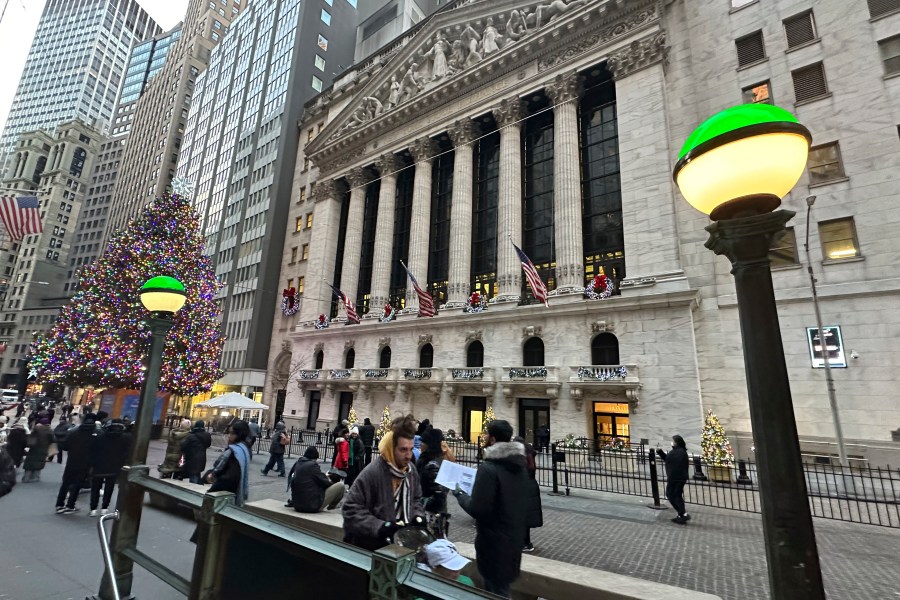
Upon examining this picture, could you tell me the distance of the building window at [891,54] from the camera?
725 inches

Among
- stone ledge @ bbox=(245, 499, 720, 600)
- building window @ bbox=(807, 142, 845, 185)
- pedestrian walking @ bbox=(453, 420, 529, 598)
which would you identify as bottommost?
stone ledge @ bbox=(245, 499, 720, 600)

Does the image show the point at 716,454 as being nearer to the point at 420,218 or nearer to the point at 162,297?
the point at 162,297

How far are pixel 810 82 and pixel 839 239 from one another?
823 cm

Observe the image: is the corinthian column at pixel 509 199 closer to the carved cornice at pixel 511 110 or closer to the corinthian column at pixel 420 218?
the carved cornice at pixel 511 110

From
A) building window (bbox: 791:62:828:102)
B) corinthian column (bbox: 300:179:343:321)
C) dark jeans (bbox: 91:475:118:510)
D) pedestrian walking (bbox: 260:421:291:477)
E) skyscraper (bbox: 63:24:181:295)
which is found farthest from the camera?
skyscraper (bbox: 63:24:181:295)

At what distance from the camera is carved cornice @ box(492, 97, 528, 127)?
29688 mm

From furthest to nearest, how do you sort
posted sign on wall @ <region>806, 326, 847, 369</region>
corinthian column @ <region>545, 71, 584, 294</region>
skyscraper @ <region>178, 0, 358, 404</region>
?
skyscraper @ <region>178, 0, 358, 404</region> → corinthian column @ <region>545, 71, 584, 294</region> → posted sign on wall @ <region>806, 326, 847, 369</region>

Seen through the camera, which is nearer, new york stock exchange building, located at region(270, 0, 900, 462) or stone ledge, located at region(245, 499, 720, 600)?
stone ledge, located at region(245, 499, 720, 600)

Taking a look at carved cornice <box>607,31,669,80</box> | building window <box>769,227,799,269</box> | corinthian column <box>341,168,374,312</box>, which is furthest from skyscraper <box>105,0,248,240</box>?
building window <box>769,227,799,269</box>

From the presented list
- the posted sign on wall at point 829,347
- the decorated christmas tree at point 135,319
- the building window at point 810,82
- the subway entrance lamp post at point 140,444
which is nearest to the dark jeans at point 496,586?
the subway entrance lamp post at point 140,444

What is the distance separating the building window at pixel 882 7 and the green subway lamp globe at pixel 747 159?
26.5 metres

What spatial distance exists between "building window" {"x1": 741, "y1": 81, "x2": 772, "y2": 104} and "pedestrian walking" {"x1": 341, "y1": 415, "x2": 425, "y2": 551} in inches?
1026

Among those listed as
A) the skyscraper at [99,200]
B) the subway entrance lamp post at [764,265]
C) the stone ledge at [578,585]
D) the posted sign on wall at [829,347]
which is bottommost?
the stone ledge at [578,585]

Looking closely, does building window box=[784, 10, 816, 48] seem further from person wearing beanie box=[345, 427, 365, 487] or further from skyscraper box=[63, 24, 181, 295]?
skyscraper box=[63, 24, 181, 295]
